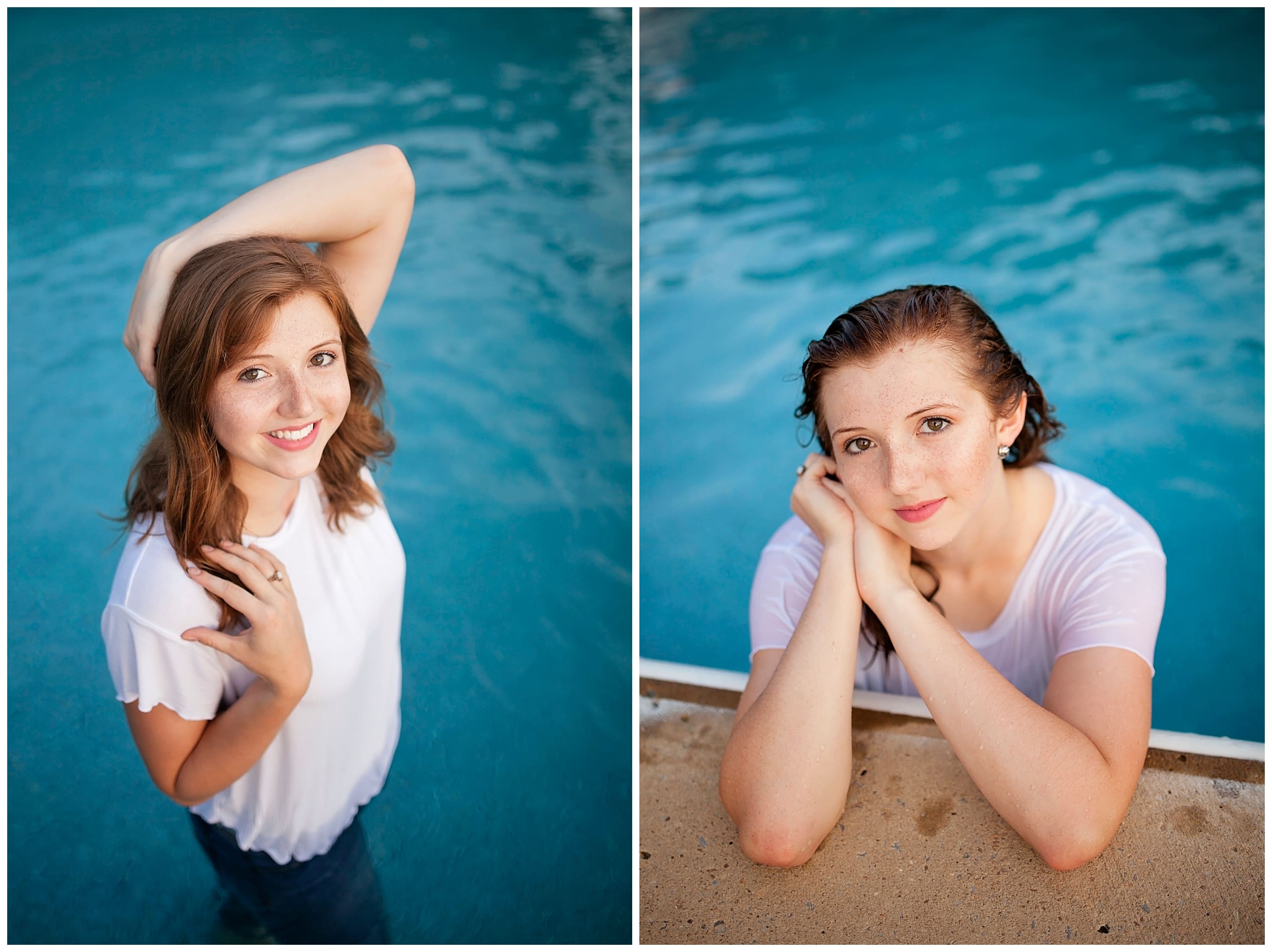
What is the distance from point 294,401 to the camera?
166 centimetres

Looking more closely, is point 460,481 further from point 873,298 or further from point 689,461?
point 873,298

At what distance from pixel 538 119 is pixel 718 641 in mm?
2444

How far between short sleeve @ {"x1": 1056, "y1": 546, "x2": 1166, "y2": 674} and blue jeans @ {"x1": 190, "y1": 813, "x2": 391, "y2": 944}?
5.91 ft

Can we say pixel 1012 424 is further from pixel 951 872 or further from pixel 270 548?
pixel 270 548

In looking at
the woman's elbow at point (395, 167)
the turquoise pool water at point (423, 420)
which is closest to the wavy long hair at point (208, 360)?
the woman's elbow at point (395, 167)

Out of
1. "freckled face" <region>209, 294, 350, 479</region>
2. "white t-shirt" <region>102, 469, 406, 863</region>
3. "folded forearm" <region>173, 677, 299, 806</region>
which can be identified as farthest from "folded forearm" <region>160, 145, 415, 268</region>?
"folded forearm" <region>173, 677, 299, 806</region>

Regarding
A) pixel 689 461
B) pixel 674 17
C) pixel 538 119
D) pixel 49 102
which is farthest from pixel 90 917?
pixel 674 17

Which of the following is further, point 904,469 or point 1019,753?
point 904,469

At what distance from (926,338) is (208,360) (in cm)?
144

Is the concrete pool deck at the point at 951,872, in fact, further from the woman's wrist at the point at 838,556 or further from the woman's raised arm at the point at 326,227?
the woman's raised arm at the point at 326,227

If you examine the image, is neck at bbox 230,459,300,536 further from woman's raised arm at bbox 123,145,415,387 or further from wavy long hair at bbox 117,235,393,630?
woman's raised arm at bbox 123,145,415,387

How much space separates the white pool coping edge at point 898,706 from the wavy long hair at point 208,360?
1.23 meters

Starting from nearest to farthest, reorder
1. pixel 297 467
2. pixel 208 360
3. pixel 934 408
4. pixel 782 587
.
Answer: pixel 208 360
pixel 297 467
pixel 934 408
pixel 782 587

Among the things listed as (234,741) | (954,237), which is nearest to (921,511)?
(234,741)
